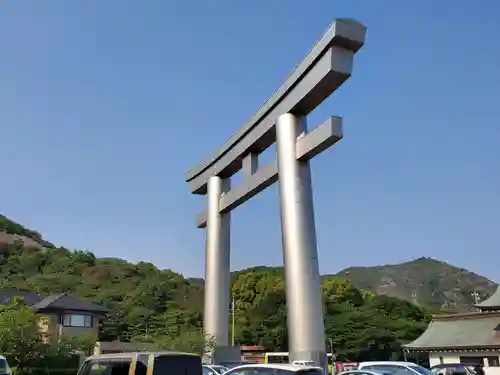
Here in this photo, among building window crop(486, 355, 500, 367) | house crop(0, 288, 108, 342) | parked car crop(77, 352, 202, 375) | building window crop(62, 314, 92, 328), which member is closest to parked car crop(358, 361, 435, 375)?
parked car crop(77, 352, 202, 375)

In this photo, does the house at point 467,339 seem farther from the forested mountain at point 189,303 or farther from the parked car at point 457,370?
the forested mountain at point 189,303

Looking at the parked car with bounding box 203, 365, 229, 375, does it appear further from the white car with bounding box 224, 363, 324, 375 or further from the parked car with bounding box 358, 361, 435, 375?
the white car with bounding box 224, 363, 324, 375

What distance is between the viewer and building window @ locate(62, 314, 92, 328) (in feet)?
128

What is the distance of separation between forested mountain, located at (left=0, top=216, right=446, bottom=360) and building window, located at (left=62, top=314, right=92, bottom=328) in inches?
158

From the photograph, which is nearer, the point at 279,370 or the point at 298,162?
the point at 279,370

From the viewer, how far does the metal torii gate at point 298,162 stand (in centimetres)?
1402

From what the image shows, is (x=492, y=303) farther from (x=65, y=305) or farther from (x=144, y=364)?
(x=144, y=364)

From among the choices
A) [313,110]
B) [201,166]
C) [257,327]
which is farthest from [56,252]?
[313,110]

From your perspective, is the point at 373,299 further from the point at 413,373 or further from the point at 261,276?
the point at 413,373

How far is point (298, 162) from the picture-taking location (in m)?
15.5

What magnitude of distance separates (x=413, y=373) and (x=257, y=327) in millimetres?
36349

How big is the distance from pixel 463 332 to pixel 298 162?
73.5 feet

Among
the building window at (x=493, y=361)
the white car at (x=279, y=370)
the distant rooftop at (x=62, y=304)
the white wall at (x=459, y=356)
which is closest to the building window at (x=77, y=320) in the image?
the distant rooftop at (x=62, y=304)

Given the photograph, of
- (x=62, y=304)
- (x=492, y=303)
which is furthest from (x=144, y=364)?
(x=62, y=304)
